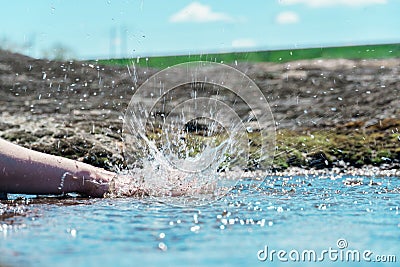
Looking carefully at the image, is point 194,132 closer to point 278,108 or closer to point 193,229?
point 278,108

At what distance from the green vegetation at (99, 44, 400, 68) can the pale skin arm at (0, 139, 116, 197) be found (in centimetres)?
291

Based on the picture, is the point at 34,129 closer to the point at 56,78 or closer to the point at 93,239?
the point at 56,78

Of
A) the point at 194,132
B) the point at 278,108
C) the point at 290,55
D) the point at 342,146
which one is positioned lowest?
the point at 342,146

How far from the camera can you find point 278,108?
6055 millimetres

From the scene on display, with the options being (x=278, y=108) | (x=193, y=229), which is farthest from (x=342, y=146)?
(x=193, y=229)

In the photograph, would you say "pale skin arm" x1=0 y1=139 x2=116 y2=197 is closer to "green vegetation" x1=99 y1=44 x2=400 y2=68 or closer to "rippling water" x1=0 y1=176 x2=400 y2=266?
"rippling water" x1=0 y1=176 x2=400 y2=266

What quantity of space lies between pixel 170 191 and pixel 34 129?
2.49m

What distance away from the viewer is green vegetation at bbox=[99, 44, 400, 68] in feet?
20.4

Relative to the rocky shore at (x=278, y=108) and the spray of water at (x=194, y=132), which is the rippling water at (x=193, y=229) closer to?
the spray of water at (x=194, y=132)

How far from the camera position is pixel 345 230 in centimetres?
224

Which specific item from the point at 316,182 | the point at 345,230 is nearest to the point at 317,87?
the point at 316,182

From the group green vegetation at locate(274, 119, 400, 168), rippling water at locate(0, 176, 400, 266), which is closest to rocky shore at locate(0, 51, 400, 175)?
green vegetation at locate(274, 119, 400, 168)

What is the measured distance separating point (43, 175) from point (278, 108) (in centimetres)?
314

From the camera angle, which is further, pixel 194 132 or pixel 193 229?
pixel 194 132
